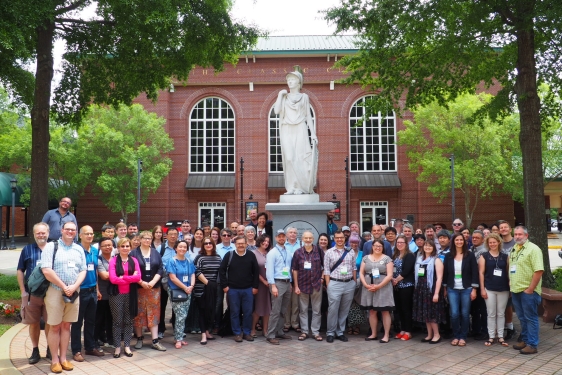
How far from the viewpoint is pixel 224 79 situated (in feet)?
104

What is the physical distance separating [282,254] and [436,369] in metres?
2.85

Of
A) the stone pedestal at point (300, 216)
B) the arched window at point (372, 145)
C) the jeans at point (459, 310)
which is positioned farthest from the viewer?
the arched window at point (372, 145)

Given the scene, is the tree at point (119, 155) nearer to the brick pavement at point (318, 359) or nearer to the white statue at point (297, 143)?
the white statue at point (297, 143)

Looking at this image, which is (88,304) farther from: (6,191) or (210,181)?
(6,191)

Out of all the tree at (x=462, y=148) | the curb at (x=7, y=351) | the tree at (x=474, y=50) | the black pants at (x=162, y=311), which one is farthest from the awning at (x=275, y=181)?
the curb at (x=7, y=351)

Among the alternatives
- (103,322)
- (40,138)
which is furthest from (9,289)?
(103,322)

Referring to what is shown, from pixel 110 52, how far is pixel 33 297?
31.6ft

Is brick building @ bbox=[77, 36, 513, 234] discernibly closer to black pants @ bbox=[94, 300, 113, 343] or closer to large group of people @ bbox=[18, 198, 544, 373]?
large group of people @ bbox=[18, 198, 544, 373]

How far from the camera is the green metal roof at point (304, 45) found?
30.6m

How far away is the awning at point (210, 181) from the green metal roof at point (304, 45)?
808 cm

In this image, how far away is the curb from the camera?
597 centimetres

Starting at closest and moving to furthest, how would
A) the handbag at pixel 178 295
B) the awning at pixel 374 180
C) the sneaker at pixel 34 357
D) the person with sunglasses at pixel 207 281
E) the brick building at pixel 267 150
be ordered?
the sneaker at pixel 34 357 → the handbag at pixel 178 295 → the person with sunglasses at pixel 207 281 → the awning at pixel 374 180 → the brick building at pixel 267 150

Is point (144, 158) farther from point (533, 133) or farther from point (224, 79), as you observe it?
point (533, 133)

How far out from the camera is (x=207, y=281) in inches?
297
